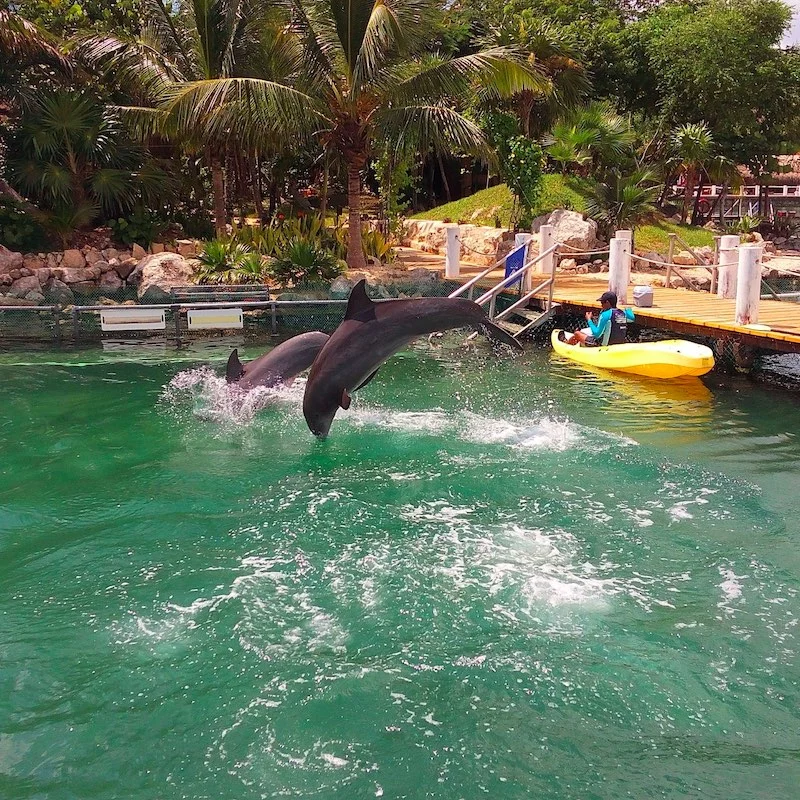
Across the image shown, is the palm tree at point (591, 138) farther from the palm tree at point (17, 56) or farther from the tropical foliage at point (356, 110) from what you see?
the palm tree at point (17, 56)

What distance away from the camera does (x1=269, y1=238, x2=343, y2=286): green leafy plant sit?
18.7 metres

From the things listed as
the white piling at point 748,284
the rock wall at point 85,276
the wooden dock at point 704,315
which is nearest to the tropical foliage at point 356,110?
the rock wall at point 85,276

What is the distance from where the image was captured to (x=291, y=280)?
18.8 metres

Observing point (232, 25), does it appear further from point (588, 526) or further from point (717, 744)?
point (717, 744)

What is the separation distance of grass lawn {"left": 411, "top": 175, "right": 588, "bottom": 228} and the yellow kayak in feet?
43.9

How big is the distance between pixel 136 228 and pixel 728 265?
15.0 m

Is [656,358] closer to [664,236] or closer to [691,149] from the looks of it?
[664,236]

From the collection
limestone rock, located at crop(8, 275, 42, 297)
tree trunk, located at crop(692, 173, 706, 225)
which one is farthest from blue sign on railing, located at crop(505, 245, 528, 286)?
tree trunk, located at crop(692, 173, 706, 225)

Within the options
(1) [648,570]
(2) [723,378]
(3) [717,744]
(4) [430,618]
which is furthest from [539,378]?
(3) [717,744]

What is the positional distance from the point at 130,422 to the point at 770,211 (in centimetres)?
3266

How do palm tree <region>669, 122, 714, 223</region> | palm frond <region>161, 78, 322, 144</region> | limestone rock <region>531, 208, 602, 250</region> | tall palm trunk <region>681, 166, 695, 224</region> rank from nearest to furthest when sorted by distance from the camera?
palm frond <region>161, 78, 322, 144</region>, limestone rock <region>531, 208, 602, 250</region>, palm tree <region>669, 122, 714, 223</region>, tall palm trunk <region>681, 166, 695, 224</region>

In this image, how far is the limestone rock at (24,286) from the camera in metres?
18.7

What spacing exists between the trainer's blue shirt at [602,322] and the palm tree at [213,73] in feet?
26.2

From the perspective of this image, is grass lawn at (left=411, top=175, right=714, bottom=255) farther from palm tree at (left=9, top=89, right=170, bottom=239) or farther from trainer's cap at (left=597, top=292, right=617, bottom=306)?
trainer's cap at (left=597, top=292, right=617, bottom=306)
